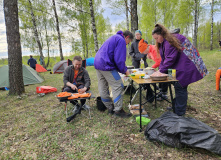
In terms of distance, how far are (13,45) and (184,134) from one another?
568 centimetres

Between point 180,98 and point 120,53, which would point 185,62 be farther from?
point 120,53

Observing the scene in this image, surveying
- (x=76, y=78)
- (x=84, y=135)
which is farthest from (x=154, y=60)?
(x=84, y=135)

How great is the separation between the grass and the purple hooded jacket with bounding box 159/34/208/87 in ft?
3.27

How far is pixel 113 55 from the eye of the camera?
280 centimetres

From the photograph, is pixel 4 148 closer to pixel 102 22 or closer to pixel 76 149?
pixel 76 149

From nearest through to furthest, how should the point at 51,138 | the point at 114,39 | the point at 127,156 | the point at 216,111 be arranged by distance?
1. the point at 127,156
2. the point at 51,138
3. the point at 114,39
4. the point at 216,111

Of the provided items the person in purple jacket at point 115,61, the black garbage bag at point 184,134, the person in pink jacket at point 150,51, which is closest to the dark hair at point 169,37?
the person in purple jacket at point 115,61

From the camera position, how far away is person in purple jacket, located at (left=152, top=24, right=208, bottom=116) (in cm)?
248

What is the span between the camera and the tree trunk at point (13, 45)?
15.2 ft

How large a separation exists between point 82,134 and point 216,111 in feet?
9.98

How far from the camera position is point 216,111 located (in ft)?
10.2

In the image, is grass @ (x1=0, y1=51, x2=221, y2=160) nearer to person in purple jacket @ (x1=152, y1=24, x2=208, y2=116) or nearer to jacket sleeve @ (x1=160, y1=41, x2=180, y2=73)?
person in purple jacket @ (x1=152, y1=24, x2=208, y2=116)

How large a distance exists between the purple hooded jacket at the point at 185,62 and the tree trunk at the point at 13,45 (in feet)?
16.4

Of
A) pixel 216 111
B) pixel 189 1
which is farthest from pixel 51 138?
pixel 189 1
